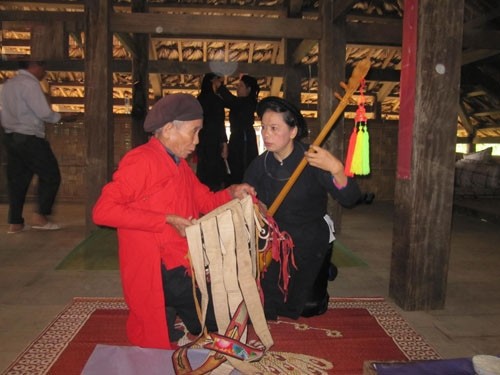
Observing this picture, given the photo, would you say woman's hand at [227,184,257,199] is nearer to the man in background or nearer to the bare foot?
the man in background

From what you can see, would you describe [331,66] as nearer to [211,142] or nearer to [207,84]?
[207,84]

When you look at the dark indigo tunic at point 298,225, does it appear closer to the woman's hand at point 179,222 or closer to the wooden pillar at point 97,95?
the woman's hand at point 179,222

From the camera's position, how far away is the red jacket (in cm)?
181

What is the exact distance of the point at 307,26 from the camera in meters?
5.13

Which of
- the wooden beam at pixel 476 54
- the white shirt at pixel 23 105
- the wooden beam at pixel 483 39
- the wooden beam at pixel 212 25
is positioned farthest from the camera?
the wooden beam at pixel 476 54

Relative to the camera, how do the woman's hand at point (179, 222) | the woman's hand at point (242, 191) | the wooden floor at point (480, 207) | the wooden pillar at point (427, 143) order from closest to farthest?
the woman's hand at point (179, 222)
the woman's hand at point (242, 191)
the wooden pillar at point (427, 143)
the wooden floor at point (480, 207)

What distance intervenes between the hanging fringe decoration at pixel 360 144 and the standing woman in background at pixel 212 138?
3.30 meters

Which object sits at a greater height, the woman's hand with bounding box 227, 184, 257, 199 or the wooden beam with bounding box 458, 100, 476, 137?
the wooden beam with bounding box 458, 100, 476, 137

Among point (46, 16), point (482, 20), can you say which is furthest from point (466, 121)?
point (46, 16)

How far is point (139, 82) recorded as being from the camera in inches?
297

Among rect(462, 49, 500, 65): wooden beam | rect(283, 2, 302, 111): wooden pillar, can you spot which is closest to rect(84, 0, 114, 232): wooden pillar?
rect(283, 2, 302, 111): wooden pillar

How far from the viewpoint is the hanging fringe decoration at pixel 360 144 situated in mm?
2068

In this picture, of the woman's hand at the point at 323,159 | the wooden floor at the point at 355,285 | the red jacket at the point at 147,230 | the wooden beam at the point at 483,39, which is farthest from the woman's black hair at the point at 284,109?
the wooden beam at the point at 483,39

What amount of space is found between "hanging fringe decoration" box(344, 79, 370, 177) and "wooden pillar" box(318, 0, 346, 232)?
2.91 metres
